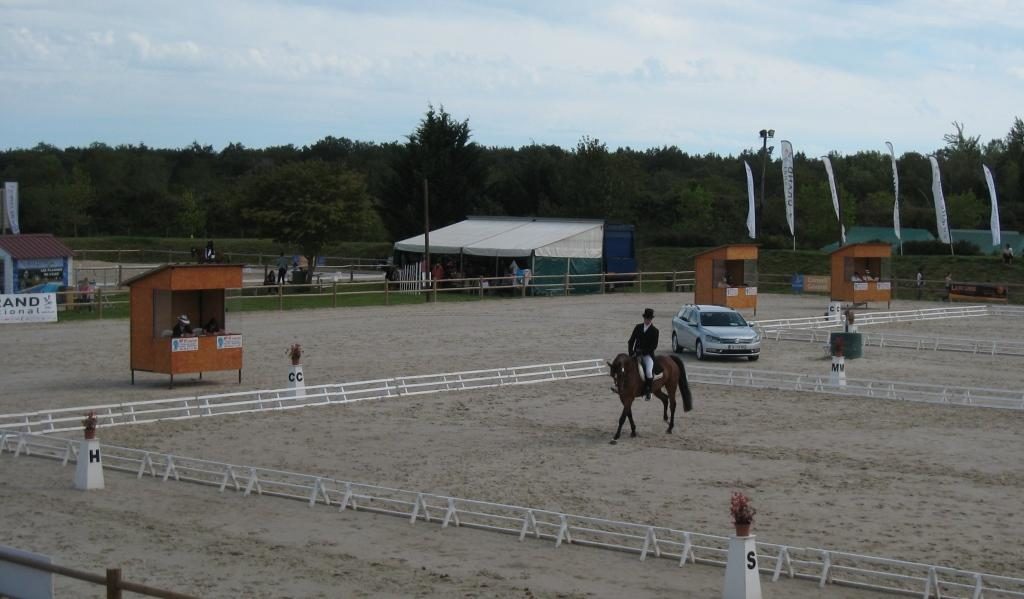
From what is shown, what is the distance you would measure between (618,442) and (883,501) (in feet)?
16.1

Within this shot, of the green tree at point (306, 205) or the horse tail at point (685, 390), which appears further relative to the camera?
the green tree at point (306, 205)

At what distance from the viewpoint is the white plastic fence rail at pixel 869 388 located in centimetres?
2258

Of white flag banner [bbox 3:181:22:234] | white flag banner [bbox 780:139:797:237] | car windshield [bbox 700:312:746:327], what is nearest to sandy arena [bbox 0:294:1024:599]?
car windshield [bbox 700:312:746:327]

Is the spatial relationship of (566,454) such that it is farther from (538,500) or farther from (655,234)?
(655,234)

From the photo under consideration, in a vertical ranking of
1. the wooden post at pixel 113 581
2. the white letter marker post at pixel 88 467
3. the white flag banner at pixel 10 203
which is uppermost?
the white flag banner at pixel 10 203

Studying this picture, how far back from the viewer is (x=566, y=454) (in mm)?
17531

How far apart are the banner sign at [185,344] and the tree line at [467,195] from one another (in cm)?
2996

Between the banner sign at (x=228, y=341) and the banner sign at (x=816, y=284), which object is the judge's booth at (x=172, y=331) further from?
the banner sign at (x=816, y=284)

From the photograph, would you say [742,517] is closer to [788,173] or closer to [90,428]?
[90,428]

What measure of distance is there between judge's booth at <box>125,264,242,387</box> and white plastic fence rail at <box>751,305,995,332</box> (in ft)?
54.6

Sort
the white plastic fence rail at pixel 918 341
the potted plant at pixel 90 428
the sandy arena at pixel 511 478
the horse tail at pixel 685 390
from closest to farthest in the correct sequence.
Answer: the sandy arena at pixel 511 478, the potted plant at pixel 90 428, the horse tail at pixel 685 390, the white plastic fence rail at pixel 918 341

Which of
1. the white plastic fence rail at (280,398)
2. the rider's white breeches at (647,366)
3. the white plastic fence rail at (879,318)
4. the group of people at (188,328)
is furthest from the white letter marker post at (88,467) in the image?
the white plastic fence rail at (879,318)

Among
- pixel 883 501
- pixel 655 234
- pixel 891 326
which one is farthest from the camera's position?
pixel 655 234

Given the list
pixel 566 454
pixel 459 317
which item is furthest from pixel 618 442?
pixel 459 317
